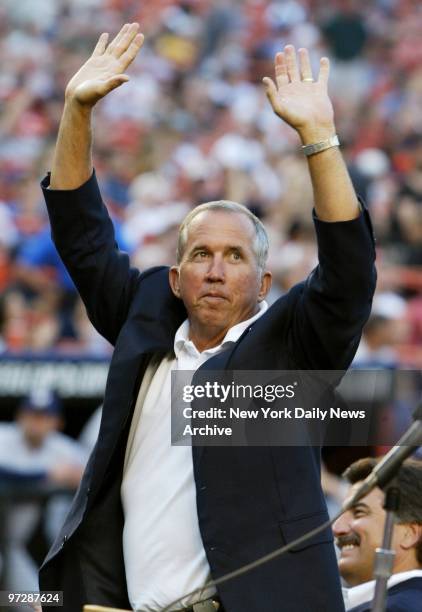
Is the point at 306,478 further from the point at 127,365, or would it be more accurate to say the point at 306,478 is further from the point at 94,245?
the point at 94,245

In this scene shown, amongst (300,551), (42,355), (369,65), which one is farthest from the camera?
(369,65)

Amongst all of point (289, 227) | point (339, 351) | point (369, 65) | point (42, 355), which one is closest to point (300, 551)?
point (339, 351)

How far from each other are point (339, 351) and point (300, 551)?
50 cm

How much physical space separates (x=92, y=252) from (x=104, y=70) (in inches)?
19.5

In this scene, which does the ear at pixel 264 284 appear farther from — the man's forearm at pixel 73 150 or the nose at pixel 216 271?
the man's forearm at pixel 73 150

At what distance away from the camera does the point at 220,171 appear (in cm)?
1145

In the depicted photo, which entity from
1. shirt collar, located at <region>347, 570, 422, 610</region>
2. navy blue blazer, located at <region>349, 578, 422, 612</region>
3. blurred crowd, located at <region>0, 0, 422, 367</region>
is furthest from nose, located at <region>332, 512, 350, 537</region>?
blurred crowd, located at <region>0, 0, 422, 367</region>

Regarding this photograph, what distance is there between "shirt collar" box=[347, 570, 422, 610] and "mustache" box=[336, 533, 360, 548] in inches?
5.2

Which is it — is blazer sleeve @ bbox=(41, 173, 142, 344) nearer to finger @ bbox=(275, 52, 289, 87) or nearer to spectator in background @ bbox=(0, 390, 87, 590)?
finger @ bbox=(275, 52, 289, 87)

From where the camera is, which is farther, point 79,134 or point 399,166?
point 399,166

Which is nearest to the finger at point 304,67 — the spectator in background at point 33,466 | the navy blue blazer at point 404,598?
the navy blue blazer at point 404,598

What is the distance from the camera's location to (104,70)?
3.61 m

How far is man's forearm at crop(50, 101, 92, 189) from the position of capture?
Answer: 356 centimetres

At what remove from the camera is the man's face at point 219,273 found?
11.4 ft
